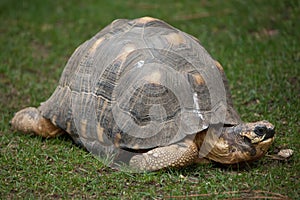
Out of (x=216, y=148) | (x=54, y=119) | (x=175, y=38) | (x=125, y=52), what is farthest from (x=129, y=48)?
(x=216, y=148)

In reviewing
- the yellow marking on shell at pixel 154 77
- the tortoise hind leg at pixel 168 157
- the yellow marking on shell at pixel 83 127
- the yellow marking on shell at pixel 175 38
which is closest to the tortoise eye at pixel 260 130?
the tortoise hind leg at pixel 168 157

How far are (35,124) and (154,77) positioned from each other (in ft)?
5.02

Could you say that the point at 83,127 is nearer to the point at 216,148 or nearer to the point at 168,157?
the point at 168,157

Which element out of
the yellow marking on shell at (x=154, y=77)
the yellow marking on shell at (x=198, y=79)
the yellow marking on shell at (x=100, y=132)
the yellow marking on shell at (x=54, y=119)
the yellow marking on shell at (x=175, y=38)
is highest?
the yellow marking on shell at (x=175, y=38)

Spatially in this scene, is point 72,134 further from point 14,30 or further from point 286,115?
point 14,30

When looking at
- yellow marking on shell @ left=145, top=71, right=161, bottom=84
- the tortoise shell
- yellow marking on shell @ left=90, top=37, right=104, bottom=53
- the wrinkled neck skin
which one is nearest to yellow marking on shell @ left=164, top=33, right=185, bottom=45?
the tortoise shell

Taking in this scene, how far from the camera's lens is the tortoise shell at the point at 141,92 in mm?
4480

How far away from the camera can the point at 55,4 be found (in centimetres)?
980

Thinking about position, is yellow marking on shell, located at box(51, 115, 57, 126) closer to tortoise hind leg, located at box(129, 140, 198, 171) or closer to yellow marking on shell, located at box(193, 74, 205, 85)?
tortoise hind leg, located at box(129, 140, 198, 171)

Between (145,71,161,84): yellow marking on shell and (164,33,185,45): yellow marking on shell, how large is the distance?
1.36ft

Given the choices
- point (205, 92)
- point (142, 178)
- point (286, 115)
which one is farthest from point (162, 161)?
point (286, 115)

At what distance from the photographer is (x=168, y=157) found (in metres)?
4.38

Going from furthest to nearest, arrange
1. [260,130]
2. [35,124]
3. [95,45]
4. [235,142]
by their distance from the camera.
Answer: [35,124] < [95,45] < [235,142] < [260,130]

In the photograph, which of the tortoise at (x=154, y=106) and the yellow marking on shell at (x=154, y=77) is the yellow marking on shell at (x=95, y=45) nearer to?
the tortoise at (x=154, y=106)
